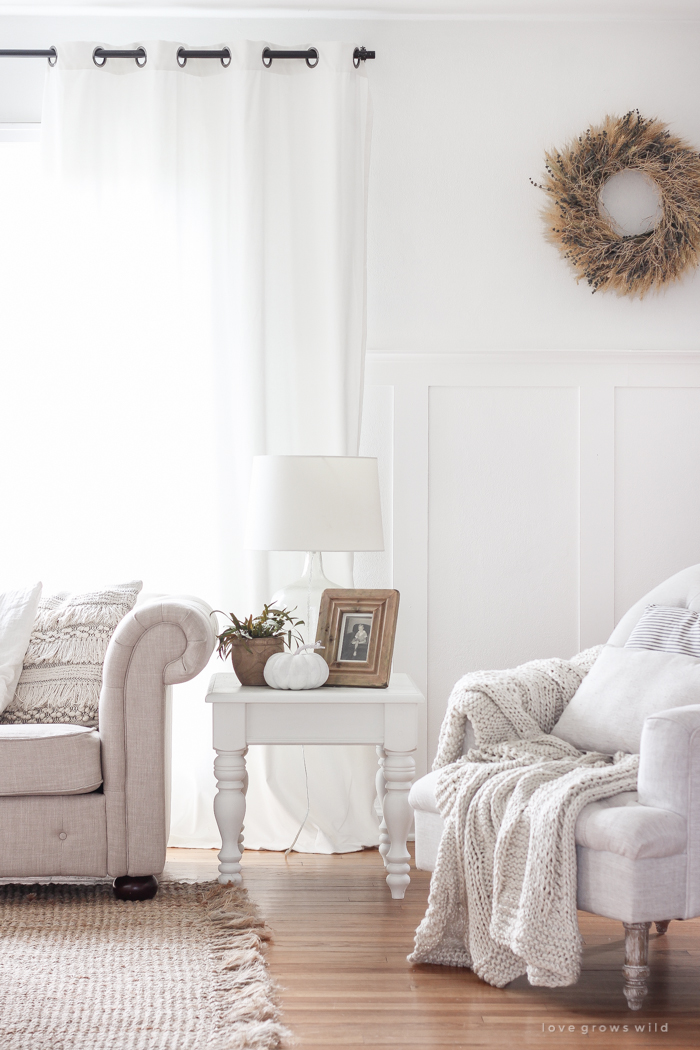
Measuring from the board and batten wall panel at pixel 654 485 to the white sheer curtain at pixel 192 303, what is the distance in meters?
0.94

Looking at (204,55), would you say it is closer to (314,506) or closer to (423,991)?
(314,506)

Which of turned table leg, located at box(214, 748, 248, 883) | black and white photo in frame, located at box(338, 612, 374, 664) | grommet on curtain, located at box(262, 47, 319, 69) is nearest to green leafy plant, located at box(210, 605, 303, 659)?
black and white photo in frame, located at box(338, 612, 374, 664)

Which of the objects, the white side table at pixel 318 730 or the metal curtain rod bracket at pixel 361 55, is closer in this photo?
the white side table at pixel 318 730

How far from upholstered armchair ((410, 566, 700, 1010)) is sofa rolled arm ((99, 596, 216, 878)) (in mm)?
1109

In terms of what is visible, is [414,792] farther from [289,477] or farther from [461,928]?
[289,477]

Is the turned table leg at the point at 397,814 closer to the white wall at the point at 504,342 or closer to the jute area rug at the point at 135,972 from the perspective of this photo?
the jute area rug at the point at 135,972

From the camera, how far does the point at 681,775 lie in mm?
1856

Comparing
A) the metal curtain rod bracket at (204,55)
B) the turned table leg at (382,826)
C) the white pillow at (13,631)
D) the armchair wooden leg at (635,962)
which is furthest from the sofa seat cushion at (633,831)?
the metal curtain rod bracket at (204,55)

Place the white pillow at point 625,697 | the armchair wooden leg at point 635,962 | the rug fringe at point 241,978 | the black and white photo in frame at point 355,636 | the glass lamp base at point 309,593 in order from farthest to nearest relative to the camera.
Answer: the glass lamp base at point 309,593, the black and white photo in frame at point 355,636, the white pillow at point 625,697, the armchair wooden leg at point 635,962, the rug fringe at point 241,978

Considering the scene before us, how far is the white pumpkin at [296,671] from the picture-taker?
259 centimetres

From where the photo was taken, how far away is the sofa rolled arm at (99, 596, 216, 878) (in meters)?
2.46

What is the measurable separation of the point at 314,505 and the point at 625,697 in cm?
95

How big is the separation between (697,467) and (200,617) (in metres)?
1.80

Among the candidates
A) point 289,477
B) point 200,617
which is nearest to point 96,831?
point 200,617
